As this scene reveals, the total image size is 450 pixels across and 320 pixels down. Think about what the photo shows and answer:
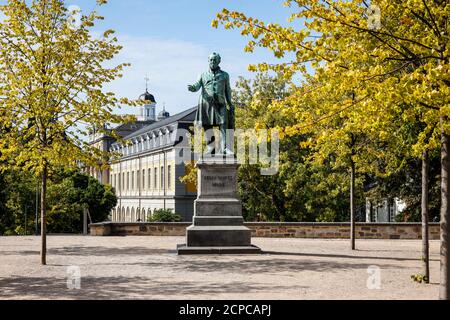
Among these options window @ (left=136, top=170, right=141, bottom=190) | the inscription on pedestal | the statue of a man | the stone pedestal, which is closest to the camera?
the stone pedestal

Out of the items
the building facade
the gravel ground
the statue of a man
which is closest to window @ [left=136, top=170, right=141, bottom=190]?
the building facade

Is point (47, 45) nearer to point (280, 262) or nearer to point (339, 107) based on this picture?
point (280, 262)

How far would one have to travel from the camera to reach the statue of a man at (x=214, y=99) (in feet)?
62.4

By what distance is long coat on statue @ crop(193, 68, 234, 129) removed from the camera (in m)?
19.0

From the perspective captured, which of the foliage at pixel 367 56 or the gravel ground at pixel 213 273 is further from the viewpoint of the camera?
the gravel ground at pixel 213 273

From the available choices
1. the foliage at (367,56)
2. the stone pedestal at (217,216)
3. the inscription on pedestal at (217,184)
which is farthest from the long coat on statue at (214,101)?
the foliage at (367,56)

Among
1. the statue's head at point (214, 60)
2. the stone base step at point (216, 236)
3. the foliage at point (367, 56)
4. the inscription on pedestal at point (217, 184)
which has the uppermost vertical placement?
the statue's head at point (214, 60)

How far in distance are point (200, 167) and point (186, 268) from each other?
190 inches

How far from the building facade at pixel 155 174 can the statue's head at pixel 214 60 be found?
36577 millimetres

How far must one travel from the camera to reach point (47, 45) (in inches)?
608

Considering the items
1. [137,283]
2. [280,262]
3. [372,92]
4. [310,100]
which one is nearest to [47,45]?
[137,283]

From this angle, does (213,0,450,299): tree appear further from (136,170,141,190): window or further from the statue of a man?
(136,170,141,190): window

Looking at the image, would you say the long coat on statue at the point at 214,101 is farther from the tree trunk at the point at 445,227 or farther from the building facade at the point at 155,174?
the building facade at the point at 155,174

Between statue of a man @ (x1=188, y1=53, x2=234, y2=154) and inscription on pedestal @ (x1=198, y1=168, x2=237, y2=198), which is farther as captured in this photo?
statue of a man @ (x1=188, y1=53, x2=234, y2=154)
